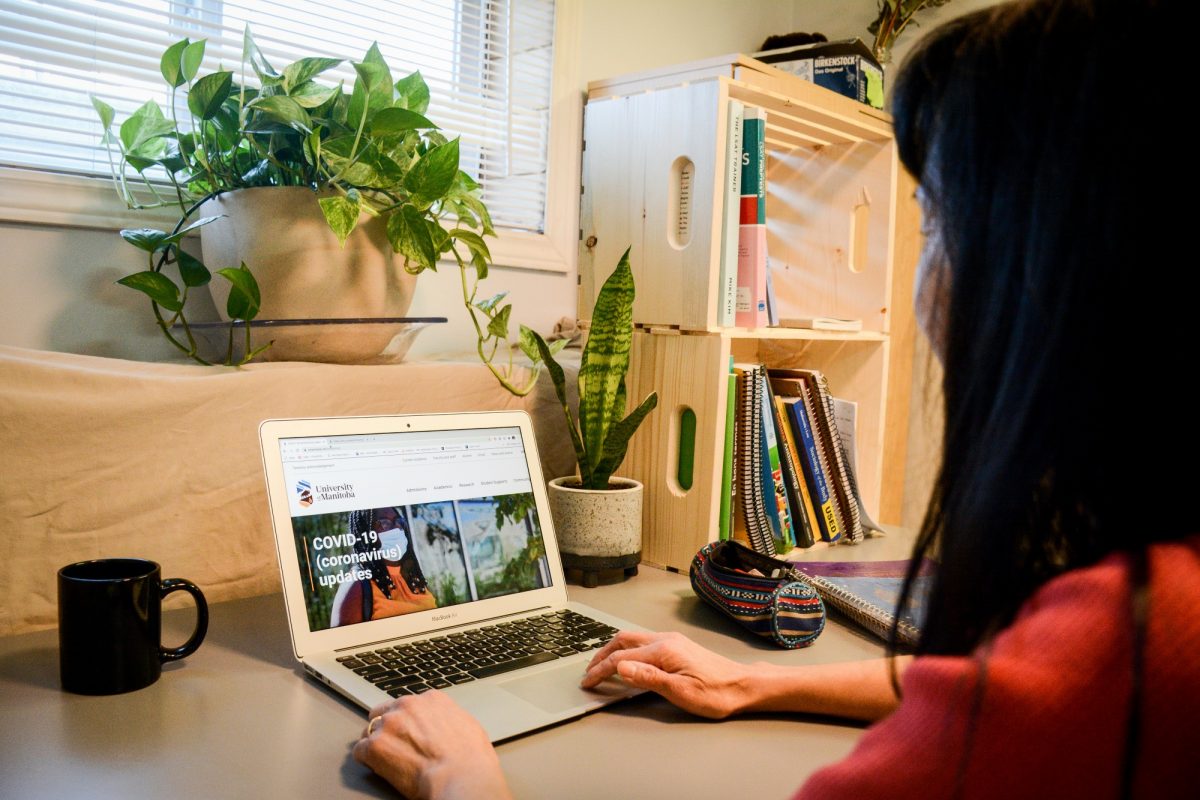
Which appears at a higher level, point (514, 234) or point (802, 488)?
point (514, 234)

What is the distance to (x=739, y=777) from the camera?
0.75 meters

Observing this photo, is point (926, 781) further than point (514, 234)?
No

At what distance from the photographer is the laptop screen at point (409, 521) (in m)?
0.96

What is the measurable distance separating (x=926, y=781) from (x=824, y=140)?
152cm

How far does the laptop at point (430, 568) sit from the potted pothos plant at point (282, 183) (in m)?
0.22

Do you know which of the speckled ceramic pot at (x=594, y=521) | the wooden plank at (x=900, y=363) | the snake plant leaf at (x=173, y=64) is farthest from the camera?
the wooden plank at (x=900, y=363)

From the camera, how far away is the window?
1.11m

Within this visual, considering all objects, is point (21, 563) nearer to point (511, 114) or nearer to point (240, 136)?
point (240, 136)

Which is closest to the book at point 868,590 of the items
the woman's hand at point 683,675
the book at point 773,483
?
the book at point 773,483

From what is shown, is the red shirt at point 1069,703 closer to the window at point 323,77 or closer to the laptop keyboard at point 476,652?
the laptop keyboard at point 476,652

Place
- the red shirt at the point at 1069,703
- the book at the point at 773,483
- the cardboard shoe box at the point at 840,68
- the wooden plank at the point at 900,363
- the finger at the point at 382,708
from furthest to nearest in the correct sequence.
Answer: the wooden plank at the point at 900,363
the cardboard shoe box at the point at 840,68
the book at the point at 773,483
the finger at the point at 382,708
the red shirt at the point at 1069,703

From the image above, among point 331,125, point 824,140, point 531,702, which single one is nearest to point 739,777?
point 531,702

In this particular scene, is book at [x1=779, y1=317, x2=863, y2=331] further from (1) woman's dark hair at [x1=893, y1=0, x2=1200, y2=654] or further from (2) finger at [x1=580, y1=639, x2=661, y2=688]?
(1) woman's dark hair at [x1=893, y1=0, x2=1200, y2=654]

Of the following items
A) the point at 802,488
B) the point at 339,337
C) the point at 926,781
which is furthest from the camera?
the point at 802,488
